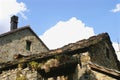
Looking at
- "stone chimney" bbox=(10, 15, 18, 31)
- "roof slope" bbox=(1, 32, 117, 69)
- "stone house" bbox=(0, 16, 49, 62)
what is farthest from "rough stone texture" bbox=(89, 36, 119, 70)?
"stone chimney" bbox=(10, 15, 18, 31)

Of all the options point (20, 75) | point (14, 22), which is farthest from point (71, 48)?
point (14, 22)

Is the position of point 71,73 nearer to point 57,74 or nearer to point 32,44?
point 57,74

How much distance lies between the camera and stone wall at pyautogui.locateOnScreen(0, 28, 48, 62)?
65.0 ft

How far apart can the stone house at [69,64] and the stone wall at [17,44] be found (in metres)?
8.11

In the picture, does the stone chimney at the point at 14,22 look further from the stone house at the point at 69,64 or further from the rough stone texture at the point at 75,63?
the rough stone texture at the point at 75,63

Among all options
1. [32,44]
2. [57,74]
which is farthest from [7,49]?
[57,74]

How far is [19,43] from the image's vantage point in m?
20.6

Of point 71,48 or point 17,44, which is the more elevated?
point 17,44

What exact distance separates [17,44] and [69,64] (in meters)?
10.7

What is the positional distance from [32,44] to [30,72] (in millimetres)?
10634

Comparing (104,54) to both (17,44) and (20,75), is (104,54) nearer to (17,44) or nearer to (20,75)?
(20,75)

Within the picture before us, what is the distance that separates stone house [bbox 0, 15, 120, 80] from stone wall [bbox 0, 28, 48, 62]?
8107mm

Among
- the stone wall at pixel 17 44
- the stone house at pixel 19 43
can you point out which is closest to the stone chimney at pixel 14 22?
the stone house at pixel 19 43

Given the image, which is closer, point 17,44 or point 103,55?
point 103,55
